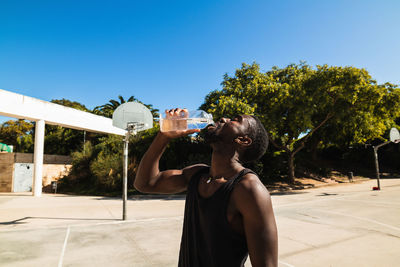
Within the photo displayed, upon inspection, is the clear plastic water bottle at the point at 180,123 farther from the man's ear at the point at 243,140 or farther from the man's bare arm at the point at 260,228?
the man's bare arm at the point at 260,228

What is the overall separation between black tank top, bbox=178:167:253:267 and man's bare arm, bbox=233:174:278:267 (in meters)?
0.15

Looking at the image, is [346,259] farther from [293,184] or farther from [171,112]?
[293,184]

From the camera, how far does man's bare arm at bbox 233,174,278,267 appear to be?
1.08m

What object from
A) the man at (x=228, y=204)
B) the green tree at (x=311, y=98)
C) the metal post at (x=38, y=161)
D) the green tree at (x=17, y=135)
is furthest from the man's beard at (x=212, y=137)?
the green tree at (x=17, y=135)

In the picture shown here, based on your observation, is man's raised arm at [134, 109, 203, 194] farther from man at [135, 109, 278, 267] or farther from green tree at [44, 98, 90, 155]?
green tree at [44, 98, 90, 155]

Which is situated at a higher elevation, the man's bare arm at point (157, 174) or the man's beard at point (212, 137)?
the man's beard at point (212, 137)

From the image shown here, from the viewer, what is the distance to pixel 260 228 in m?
1.09

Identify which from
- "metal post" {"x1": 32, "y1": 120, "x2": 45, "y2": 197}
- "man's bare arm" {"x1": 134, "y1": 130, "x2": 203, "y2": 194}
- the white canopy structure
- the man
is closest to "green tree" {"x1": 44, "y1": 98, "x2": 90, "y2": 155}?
the white canopy structure

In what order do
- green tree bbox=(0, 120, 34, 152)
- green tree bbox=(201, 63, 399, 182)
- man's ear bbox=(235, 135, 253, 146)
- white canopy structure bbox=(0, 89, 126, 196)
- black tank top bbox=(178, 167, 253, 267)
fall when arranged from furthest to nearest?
green tree bbox=(0, 120, 34, 152)
green tree bbox=(201, 63, 399, 182)
white canopy structure bbox=(0, 89, 126, 196)
man's ear bbox=(235, 135, 253, 146)
black tank top bbox=(178, 167, 253, 267)

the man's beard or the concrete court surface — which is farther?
the concrete court surface

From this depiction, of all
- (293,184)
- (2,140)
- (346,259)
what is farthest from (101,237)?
(2,140)

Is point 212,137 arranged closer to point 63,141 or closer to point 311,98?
point 311,98

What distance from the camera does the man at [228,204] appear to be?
1.10 meters

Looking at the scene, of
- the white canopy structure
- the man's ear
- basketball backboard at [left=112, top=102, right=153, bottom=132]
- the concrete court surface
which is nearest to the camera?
the man's ear
